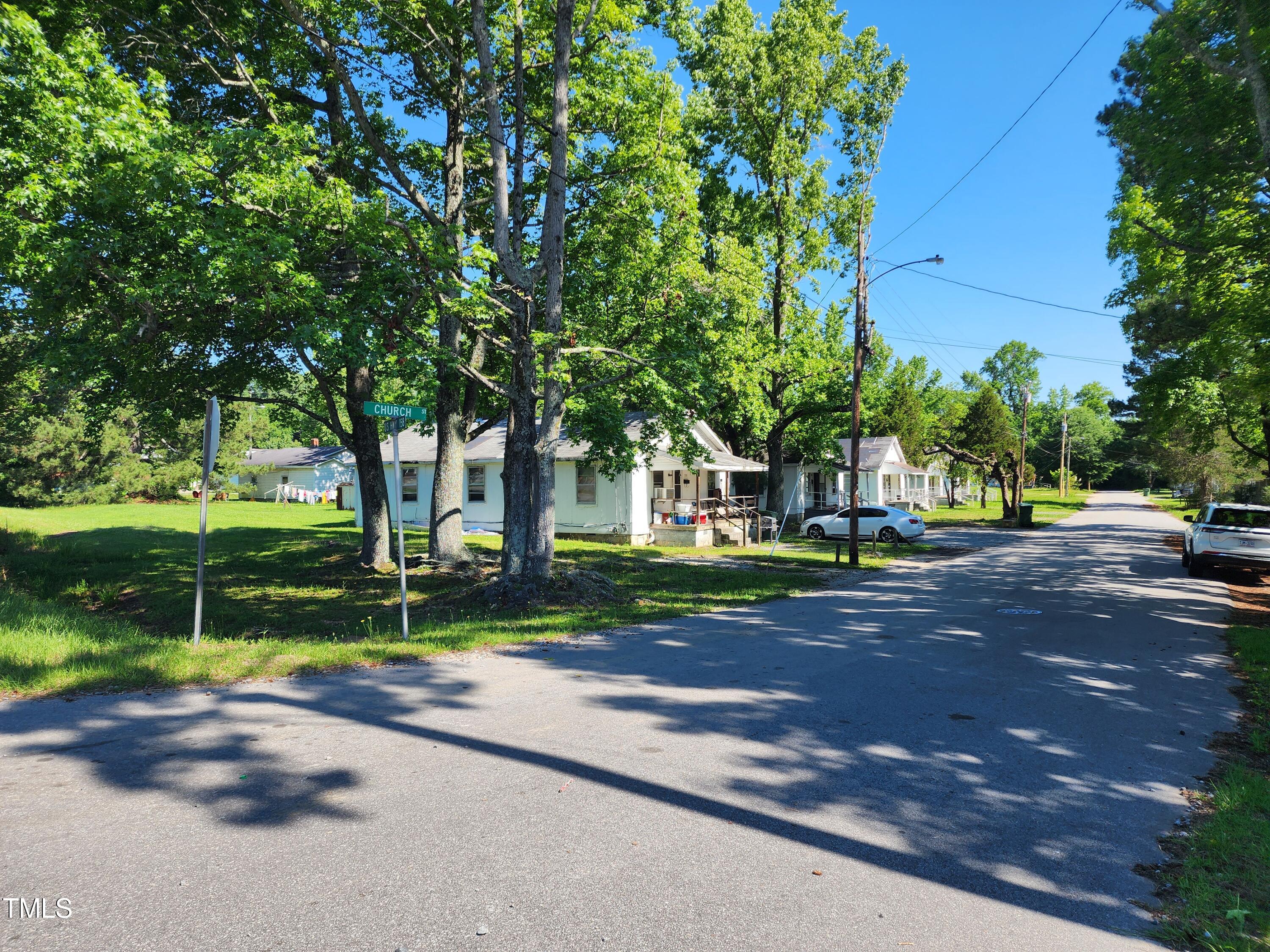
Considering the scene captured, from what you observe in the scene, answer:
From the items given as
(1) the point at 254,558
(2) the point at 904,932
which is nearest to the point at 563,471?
(1) the point at 254,558

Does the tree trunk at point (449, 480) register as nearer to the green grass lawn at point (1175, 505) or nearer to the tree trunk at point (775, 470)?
the tree trunk at point (775, 470)

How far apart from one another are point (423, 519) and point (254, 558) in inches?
404

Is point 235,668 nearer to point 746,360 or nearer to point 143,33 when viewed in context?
point 143,33

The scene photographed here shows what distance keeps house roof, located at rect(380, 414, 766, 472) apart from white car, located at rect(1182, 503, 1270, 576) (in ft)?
45.7

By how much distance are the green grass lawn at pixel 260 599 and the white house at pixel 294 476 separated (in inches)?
891

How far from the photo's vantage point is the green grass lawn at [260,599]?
24.6ft

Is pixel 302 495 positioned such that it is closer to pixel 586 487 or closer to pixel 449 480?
pixel 586 487

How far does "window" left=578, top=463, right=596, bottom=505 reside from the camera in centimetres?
2641

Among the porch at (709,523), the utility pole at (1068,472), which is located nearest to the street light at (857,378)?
the porch at (709,523)

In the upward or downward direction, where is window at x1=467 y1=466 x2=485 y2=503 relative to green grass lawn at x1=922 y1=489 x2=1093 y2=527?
upward

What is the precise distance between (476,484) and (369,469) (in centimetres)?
1182

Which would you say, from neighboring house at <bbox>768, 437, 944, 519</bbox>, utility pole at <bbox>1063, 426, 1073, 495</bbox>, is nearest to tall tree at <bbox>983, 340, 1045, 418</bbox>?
utility pole at <bbox>1063, 426, 1073, 495</bbox>

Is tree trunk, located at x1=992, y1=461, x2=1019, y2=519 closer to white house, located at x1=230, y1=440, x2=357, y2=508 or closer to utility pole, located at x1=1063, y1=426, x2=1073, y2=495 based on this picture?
white house, located at x1=230, y1=440, x2=357, y2=508

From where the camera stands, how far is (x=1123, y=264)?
26.7 m
